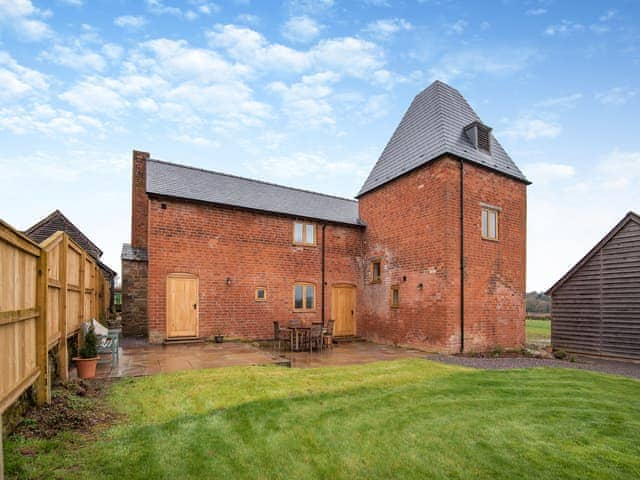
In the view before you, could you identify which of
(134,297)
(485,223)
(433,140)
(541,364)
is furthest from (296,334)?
(134,297)

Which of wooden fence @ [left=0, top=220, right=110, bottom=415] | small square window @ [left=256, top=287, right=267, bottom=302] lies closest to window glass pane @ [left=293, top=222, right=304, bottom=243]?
small square window @ [left=256, top=287, right=267, bottom=302]

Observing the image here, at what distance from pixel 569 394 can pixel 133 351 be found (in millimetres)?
11270

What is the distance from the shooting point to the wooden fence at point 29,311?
3.03m

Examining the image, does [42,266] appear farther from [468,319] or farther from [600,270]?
[600,270]

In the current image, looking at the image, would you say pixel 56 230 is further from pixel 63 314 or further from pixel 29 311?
pixel 29 311

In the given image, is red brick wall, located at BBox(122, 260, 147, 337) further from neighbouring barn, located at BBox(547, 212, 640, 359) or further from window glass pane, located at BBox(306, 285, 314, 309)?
neighbouring barn, located at BBox(547, 212, 640, 359)

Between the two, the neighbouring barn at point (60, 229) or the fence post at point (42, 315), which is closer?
the fence post at point (42, 315)

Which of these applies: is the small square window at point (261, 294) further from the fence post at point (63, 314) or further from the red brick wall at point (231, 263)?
the fence post at point (63, 314)

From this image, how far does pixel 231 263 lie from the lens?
12.7 meters

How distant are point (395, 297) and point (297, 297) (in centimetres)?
417

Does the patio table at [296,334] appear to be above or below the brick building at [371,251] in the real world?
below

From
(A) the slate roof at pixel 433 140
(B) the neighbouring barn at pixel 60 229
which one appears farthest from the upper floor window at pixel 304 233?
(B) the neighbouring barn at pixel 60 229

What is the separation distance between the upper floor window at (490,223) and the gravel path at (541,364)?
4.41 m

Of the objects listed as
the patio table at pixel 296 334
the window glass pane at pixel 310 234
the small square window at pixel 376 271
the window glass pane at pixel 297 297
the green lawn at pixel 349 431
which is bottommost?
the patio table at pixel 296 334
